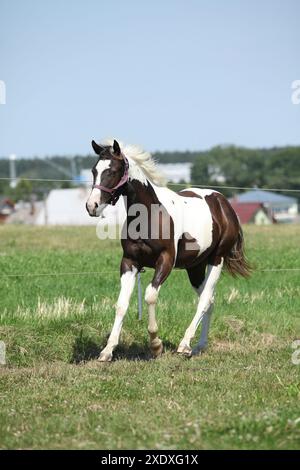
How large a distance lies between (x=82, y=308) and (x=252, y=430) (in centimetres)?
569

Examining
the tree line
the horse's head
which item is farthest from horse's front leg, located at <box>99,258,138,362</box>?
the tree line

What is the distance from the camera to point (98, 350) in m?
10.2

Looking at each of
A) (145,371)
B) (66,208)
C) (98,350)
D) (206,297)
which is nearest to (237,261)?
(206,297)

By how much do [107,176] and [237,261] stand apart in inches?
114

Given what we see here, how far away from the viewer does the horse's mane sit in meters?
9.11

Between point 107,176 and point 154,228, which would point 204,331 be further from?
point 107,176

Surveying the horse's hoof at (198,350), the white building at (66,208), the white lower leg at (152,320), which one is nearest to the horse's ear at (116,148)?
the white lower leg at (152,320)

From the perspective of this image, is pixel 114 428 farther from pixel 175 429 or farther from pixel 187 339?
pixel 187 339

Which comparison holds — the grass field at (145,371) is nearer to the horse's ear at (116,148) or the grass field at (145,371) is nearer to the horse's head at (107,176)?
the horse's head at (107,176)

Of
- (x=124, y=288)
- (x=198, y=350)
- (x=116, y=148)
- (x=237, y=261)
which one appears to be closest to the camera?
(x=116, y=148)

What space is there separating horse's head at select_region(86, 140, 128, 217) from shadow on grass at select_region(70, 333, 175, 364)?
2190mm

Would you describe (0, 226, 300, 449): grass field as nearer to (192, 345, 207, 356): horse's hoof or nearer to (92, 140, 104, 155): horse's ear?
(192, 345, 207, 356): horse's hoof

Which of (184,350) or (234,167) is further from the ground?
(184,350)

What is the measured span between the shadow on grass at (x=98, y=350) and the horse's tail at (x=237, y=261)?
4.35 feet
